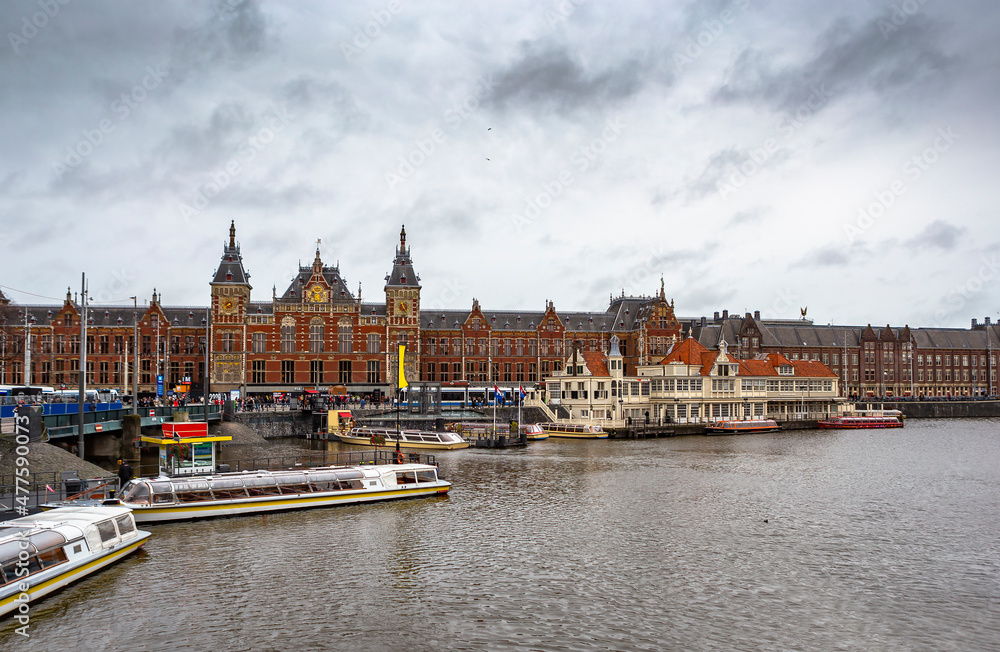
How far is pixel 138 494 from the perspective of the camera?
121 ft

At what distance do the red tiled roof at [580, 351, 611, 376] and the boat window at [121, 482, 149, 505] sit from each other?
6498 cm

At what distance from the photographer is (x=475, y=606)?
25.3 m

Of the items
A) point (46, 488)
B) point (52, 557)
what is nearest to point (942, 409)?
point (46, 488)

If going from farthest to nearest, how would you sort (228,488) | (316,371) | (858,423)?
(316,371), (858,423), (228,488)

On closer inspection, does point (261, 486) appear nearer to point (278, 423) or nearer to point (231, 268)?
point (278, 423)

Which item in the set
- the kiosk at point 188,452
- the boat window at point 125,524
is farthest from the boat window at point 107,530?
the kiosk at point 188,452

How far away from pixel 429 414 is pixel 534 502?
5161 centimetres

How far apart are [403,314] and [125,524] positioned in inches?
3174

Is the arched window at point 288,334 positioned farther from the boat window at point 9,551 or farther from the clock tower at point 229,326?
the boat window at point 9,551

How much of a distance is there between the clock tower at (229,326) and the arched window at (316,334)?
28.9 feet

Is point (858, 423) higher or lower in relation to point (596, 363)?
lower

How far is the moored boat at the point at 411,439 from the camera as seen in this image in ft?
245

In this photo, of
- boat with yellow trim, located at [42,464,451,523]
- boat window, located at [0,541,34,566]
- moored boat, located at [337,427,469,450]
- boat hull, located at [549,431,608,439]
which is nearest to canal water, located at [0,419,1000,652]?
boat with yellow trim, located at [42,464,451,523]

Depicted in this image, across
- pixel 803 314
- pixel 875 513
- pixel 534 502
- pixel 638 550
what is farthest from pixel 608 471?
pixel 803 314
